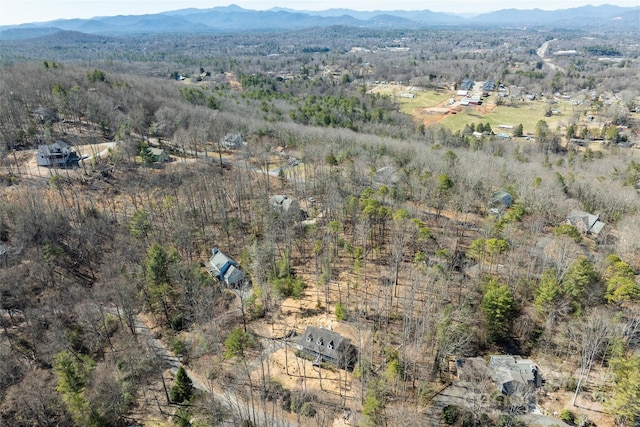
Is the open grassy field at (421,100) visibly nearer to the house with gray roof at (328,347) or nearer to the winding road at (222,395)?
A: the house with gray roof at (328,347)

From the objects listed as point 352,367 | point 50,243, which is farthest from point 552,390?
point 50,243

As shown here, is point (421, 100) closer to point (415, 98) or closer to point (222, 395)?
point (415, 98)

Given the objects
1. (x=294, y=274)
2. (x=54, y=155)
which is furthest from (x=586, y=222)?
(x=54, y=155)

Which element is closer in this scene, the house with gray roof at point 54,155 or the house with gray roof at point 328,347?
the house with gray roof at point 328,347

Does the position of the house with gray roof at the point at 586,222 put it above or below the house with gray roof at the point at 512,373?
above

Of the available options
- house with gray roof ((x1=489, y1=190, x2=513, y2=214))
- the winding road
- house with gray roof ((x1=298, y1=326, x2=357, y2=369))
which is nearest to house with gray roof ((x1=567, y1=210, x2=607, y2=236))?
house with gray roof ((x1=489, y1=190, x2=513, y2=214))

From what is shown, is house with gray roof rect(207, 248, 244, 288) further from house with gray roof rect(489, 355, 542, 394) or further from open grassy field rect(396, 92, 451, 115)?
open grassy field rect(396, 92, 451, 115)

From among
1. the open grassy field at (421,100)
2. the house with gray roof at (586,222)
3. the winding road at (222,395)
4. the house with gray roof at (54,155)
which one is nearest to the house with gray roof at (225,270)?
the winding road at (222,395)
